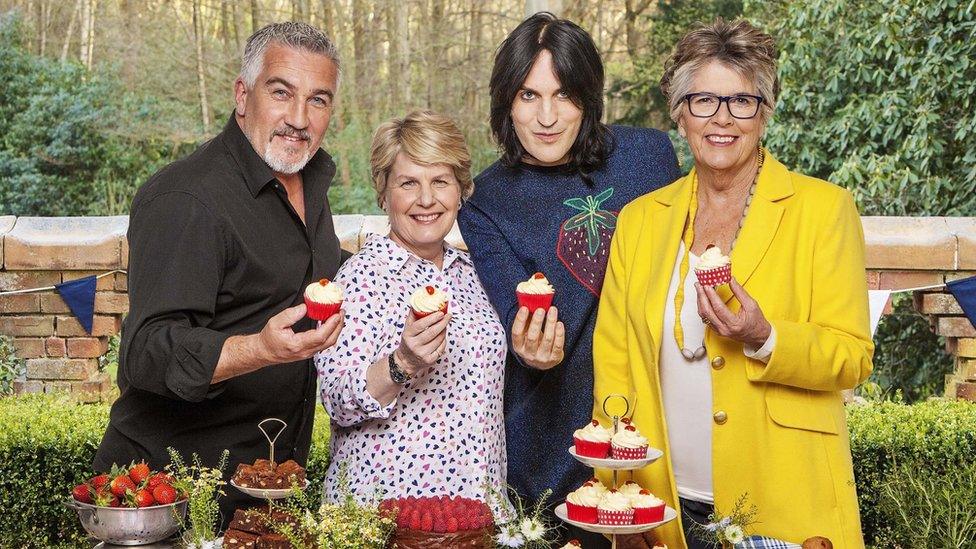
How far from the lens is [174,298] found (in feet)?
10.3

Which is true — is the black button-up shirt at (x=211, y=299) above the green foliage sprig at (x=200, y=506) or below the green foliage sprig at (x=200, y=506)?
above

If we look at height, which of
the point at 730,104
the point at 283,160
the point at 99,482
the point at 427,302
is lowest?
the point at 99,482

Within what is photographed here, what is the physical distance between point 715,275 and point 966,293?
12.1 feet

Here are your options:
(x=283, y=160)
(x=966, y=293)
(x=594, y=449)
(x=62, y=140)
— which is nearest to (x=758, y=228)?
(x=594, y=449)

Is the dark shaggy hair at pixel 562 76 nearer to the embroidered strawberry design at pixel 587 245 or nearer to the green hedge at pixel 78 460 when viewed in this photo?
the embroidered strawberry design at pixel 587 245

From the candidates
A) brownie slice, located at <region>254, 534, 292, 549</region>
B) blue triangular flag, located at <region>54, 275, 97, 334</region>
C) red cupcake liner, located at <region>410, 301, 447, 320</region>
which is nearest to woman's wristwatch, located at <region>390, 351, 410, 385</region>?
red cupcake liner, located at <region>410, 301, 447, 320</region>

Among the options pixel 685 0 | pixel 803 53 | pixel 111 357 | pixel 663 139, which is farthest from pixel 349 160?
pixel 663 139

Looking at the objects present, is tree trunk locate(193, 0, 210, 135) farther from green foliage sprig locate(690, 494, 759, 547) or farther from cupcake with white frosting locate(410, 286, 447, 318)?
green foliage sprig locate(690, 494, 759, 547)

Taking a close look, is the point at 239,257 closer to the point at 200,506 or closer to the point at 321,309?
the point at 321,309

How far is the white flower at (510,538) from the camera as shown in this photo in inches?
110

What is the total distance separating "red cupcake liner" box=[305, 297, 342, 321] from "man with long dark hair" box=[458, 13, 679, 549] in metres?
0.67

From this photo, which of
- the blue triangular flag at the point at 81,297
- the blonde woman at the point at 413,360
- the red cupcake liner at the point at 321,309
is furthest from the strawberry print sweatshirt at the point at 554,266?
the blue triangular flag at the point at 81,297

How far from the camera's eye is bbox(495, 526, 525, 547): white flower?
280 centimetres

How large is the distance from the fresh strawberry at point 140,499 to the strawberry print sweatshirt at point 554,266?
111cm
